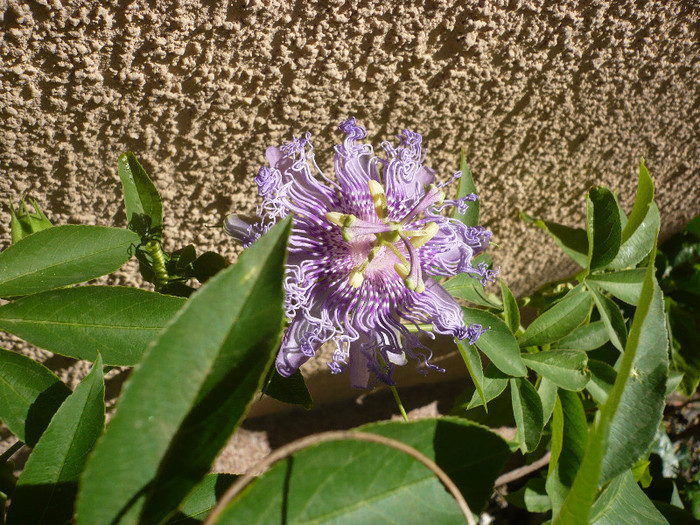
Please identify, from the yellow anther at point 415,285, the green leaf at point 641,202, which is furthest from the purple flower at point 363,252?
the green leaf at point 641,202

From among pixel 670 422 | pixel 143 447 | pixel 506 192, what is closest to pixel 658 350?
pixel 143 447

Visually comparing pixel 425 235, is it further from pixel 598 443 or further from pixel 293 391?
pixel 598 443

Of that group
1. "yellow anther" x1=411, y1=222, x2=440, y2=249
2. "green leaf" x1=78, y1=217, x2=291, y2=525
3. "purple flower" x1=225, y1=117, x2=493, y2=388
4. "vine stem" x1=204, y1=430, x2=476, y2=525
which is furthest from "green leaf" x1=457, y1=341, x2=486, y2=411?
"green leaf" x1=78, y1=217, x2=291, y2=525

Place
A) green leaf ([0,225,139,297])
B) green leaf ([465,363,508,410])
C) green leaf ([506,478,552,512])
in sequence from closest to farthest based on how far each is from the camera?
green leaf ([0,225,139,297]) → green leaf ([465,363,508,410]) → green leaf ([506,478,552,512])

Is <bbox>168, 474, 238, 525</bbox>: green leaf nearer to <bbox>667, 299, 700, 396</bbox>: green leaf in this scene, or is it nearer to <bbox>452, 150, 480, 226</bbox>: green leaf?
<bbox>452, 150, 480, 226</bbox>: green leaf

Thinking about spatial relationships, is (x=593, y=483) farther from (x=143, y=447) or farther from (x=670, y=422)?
(x=670, y=422)

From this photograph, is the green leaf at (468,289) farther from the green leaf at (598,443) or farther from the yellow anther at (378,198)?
the green leaf at (598,443)

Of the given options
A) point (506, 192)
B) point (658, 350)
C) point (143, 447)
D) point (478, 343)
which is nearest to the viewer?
point (143, 447)
